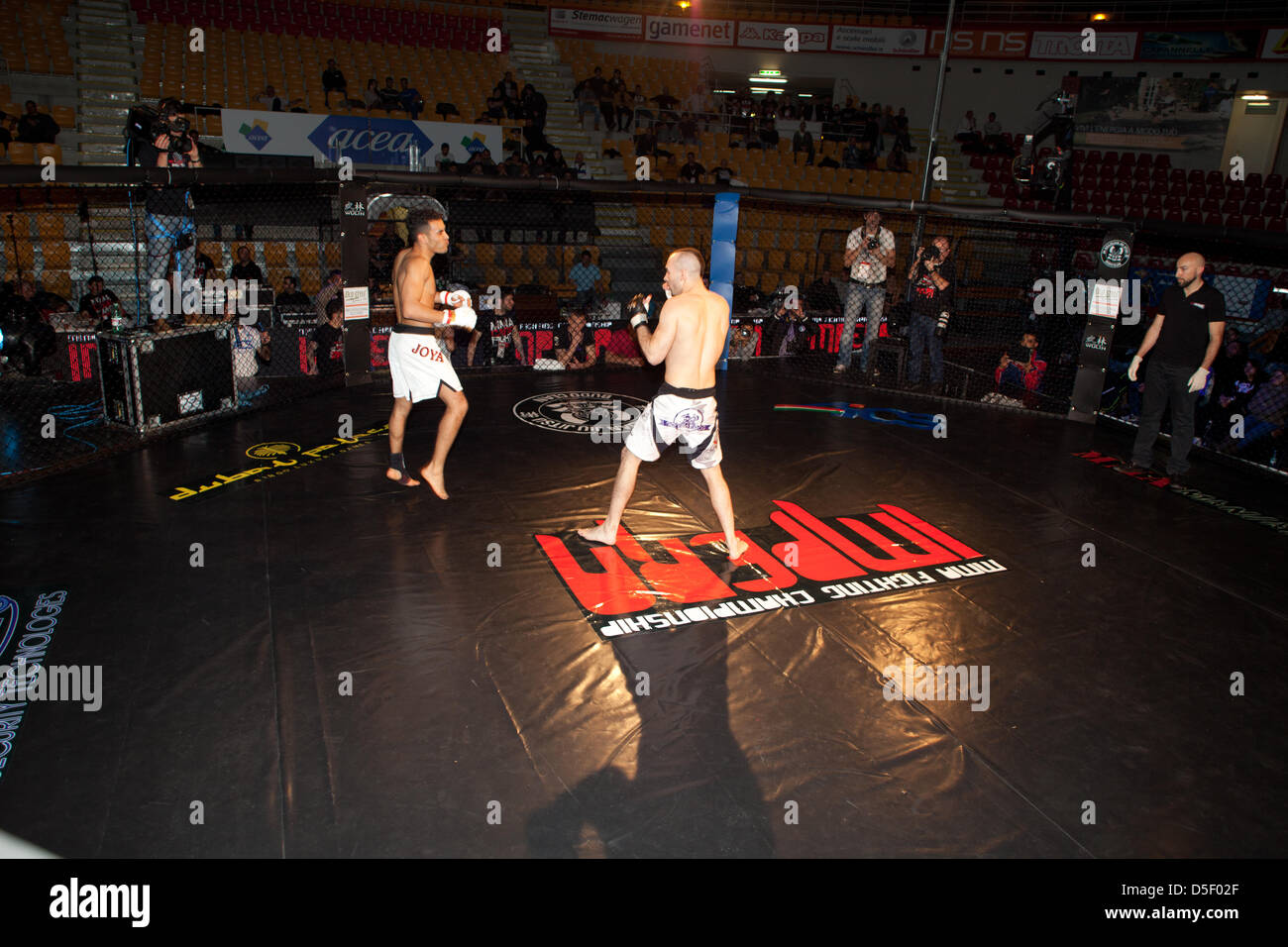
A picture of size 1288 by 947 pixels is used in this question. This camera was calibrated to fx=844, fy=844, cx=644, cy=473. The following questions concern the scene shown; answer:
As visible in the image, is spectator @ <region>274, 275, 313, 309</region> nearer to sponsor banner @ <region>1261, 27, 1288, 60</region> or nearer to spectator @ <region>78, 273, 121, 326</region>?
spectator @ <region>78, 273, 121, 326</region>

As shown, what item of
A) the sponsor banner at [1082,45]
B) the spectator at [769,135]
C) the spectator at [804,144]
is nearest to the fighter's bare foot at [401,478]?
the spectator at [769,135]

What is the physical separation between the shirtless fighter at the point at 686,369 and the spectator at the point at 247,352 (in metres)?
4.18

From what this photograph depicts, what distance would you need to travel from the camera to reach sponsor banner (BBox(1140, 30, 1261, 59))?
1631 cm

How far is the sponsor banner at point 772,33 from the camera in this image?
58.4 ft

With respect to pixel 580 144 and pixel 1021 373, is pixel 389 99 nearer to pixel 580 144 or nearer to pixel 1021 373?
pixel 580 144

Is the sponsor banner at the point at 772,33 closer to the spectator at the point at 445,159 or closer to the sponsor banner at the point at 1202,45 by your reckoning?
the sponsor banner at the point at 1202,45

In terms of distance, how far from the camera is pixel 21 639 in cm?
342

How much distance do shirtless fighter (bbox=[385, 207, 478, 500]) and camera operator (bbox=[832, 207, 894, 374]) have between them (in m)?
4.45

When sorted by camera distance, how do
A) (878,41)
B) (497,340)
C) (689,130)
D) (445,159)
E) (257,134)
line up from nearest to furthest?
(497,340)
(257,134)
(445,159)
(689,130)
(878,41)

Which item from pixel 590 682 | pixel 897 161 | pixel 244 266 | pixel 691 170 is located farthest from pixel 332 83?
pixel 590 682

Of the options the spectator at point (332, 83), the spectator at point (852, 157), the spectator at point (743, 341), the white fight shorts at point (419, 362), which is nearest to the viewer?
the white fight shorts at point (419, 362)

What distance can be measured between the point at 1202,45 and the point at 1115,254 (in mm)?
13721

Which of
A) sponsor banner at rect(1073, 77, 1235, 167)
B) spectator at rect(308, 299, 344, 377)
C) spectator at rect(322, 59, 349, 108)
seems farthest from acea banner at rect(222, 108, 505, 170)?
sponsor banner at rect(1073, 77, 1235, 167)

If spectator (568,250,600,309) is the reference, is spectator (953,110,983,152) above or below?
above
